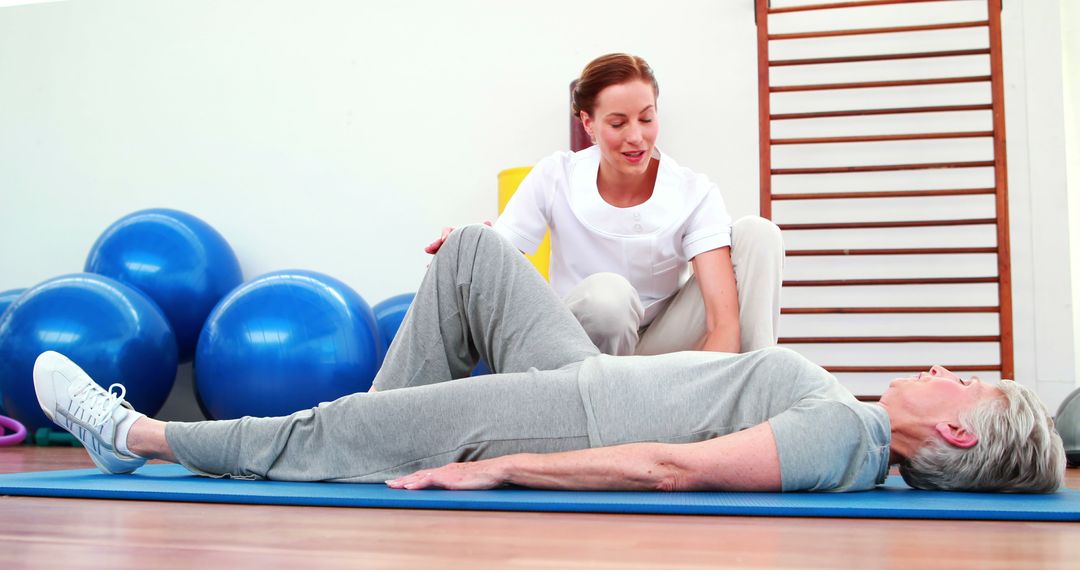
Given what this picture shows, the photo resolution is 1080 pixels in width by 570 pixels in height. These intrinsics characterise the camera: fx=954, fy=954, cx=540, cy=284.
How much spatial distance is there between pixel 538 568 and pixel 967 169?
3558 mm

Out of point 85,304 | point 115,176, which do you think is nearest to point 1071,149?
point 85,304

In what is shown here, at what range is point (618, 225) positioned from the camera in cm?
256

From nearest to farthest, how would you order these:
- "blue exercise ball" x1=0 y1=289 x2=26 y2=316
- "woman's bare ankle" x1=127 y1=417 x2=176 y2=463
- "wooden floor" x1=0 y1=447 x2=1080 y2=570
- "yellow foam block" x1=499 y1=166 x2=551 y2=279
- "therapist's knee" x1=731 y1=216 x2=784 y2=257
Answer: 1. "wooden floor" x1=0 y1=447 x2=1080 y2=570
2. "woman's bare ankle" x1=127 y1=417 x2=176 y2=463
3. "therapist's knee" x1=731 y1=216 x2=784 y2=257
4. "yellow foam block" x1=499 y1=166 x2=551 y2=279
5. "blue exercise ball" x1=0 y1=289 x2=26 y2=316

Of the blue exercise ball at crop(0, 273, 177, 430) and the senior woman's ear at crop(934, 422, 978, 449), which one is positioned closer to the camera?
the senior woman's ear at crop(934, 422, 978, 449)

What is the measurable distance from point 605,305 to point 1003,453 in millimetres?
997

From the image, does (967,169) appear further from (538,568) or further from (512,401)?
(538,568)

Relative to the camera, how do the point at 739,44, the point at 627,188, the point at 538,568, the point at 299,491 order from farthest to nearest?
the point at 739,44, the point at 627,188, the point at 299,491, the point at 538,568

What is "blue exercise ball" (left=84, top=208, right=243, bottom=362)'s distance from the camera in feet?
13.4

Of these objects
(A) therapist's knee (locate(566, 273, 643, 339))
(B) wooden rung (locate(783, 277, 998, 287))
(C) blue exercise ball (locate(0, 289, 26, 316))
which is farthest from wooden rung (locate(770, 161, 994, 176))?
(C) blue exercise ball (locate(0, 289, 26, 316))

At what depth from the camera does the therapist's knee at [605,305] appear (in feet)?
7.77

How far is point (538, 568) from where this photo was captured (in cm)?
97

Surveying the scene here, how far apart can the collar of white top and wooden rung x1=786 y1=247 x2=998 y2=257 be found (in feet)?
5.31

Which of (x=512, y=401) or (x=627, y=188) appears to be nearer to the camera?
(x=512, y=401)

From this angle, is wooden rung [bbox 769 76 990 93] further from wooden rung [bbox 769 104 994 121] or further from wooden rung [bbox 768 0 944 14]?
wooden rung [bbox 768 0 944 14]
